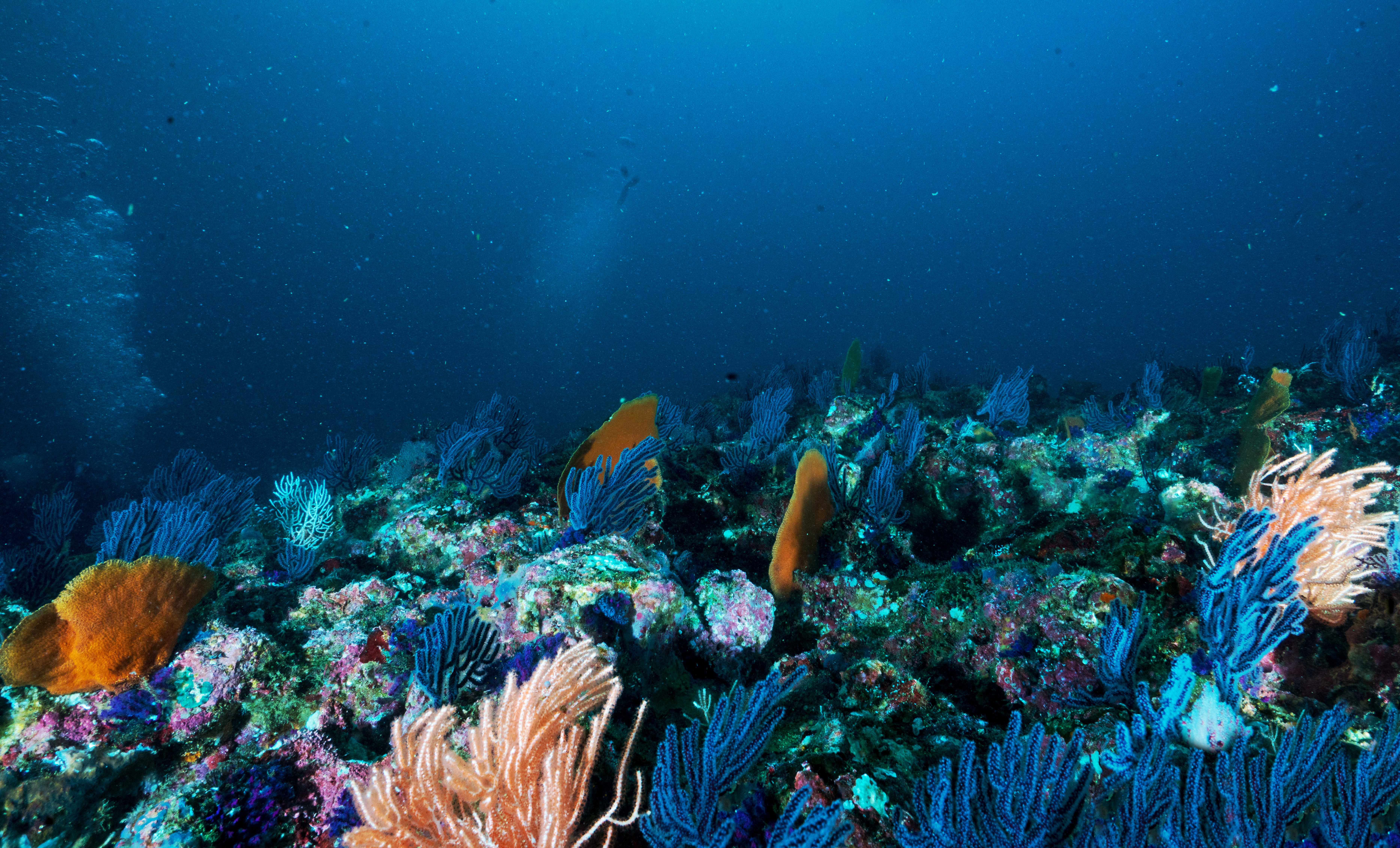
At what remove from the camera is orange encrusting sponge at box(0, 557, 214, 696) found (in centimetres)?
238

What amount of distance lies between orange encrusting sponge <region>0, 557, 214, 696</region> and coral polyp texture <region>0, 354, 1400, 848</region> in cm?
1

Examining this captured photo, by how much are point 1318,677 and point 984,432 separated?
4.59 m

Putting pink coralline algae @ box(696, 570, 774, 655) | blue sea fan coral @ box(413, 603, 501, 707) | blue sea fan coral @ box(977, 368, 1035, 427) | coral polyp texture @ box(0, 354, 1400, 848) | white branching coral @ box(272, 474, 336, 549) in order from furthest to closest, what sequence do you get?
1. blue sea fan coral @ box(977, 368, 1035, 427)
2. white branching coral @ box(272, 474, 336, 549)
3. pink coralline algae @ box(696, 570, 774, 655)
4. blue sea fan coral @ box(413, 603, 501, 707)
5. coral polyp texture @ box(0, 354, 1400, 848)

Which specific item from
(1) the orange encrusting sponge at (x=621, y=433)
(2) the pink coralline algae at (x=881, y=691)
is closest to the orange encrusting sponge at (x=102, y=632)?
(1) the orange encrusting sponge at (x=621, y=433)

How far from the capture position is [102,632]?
251cm

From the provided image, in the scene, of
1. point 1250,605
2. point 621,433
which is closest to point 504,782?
point 1250,605

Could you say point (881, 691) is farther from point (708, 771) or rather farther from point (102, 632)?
point (102, 632)

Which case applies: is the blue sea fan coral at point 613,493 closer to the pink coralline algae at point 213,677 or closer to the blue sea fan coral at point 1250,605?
the pink coralline algae at point 213,677

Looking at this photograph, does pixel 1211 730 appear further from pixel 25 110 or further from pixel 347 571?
pixel 25 110

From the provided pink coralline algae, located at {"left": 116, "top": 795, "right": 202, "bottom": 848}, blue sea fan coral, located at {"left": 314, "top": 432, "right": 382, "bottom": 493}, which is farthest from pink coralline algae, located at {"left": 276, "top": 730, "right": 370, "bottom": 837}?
blue sea fan coral, located at {"left": 314, "top": 432, "right": 382, "bottom": 493}

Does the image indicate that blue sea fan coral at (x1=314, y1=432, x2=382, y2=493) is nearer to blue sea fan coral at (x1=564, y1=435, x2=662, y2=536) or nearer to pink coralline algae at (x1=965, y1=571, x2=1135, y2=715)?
blue sea fan coral at (x1=564, y1=435, x2=662, y2=536)

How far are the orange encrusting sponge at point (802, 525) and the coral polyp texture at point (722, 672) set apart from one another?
0.14 feet

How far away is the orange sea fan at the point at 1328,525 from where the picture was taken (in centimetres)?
240

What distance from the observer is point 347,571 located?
4.49m
